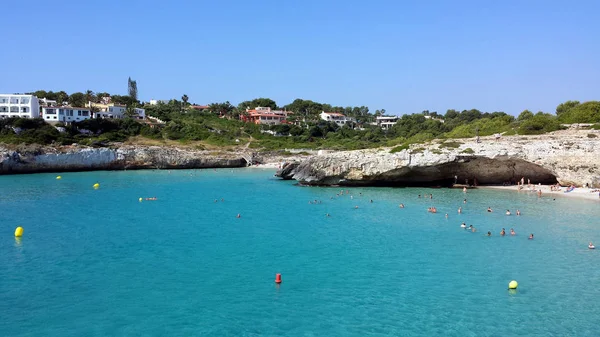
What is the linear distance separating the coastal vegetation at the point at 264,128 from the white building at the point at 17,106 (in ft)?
30.0

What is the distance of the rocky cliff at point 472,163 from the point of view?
4326 cm

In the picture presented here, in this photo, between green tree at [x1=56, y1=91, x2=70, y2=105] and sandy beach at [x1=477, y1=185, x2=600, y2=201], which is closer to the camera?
sandy beach at [x1=477, y1=185, x2=600, y2=201]

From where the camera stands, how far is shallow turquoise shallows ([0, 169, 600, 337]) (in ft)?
48.2

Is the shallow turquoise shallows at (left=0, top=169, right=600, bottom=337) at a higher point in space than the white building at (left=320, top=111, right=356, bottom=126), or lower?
lower

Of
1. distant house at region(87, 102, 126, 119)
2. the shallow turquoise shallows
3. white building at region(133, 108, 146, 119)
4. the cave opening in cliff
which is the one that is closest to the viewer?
the shallow turquoise shallows

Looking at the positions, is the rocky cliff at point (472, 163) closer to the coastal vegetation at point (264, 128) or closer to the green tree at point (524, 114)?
the coastal vegetation at point (264, 128)

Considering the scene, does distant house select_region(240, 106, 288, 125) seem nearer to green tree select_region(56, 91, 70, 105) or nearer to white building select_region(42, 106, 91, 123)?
white building select_region(42, 106, 91, 123)

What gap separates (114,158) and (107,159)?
1062mm

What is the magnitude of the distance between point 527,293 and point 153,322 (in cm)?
1336

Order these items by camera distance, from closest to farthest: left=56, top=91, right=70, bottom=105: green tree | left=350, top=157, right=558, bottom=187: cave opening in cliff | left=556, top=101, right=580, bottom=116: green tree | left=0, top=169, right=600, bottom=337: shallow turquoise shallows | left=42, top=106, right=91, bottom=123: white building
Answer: left=0, top=169, right=600, bottom=337: shallow turquoise shallows
left=350, top=157, right=558, bottom=187: cave opening in cliff
left=556, top=101, right=580, bottom=116: green tree
left=42, top=106, right=91, bottom=123: white building
left=56, top=91, right=70, bottom=105: green tree

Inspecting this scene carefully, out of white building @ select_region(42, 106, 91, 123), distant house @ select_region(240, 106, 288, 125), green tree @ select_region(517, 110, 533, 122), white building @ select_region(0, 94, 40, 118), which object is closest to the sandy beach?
green tree @ select_region(517, 110, 533, 122)

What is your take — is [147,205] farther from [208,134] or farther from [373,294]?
[208,134]

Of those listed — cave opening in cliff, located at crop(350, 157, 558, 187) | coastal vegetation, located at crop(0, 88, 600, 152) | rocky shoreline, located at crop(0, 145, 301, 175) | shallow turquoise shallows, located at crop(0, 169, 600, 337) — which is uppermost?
coastal vegetation, located at crop(0, 88, 600, 152)

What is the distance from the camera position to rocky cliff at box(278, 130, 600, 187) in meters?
43.3
